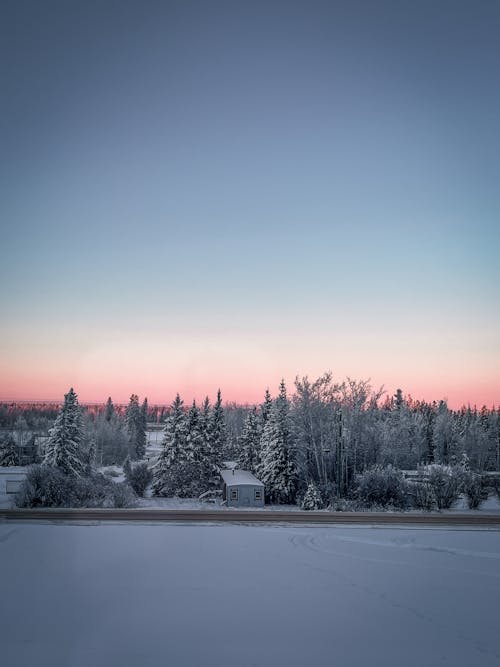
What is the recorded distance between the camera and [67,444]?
104 feet

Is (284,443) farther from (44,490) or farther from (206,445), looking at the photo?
(44,490)

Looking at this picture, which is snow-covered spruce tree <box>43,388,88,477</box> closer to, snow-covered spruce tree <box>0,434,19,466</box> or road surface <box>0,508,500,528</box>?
snow-covered spruce tree <box>0,434,19,466</box>

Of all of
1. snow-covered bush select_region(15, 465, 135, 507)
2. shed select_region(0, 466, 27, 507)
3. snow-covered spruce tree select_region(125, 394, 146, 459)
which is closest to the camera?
shed select_region(0, 466, 27, 507)

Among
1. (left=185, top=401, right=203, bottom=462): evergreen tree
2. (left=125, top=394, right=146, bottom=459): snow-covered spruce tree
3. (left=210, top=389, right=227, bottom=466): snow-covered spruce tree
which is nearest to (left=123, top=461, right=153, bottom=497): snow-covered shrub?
(left=185, top=401, right=203, bottom=462): evergreen tree

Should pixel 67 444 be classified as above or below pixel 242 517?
above

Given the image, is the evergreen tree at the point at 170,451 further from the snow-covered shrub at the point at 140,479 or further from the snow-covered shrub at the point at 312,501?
the snow-covered shrub at the point at 312,501

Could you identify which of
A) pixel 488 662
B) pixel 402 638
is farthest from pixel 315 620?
pixel 488 662

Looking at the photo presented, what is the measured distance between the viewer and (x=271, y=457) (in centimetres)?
3073

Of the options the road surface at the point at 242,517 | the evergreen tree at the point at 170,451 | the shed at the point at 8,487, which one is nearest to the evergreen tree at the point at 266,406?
the evergreen tree at the point at 170,451

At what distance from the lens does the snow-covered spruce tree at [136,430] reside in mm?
73000

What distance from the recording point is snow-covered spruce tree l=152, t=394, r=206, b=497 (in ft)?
105

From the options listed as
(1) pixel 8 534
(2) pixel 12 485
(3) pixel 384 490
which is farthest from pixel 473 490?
(2) pixel 12 485

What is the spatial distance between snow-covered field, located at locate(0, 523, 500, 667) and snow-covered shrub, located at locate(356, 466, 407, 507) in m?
12.8

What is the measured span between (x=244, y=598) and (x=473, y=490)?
19.5 m
